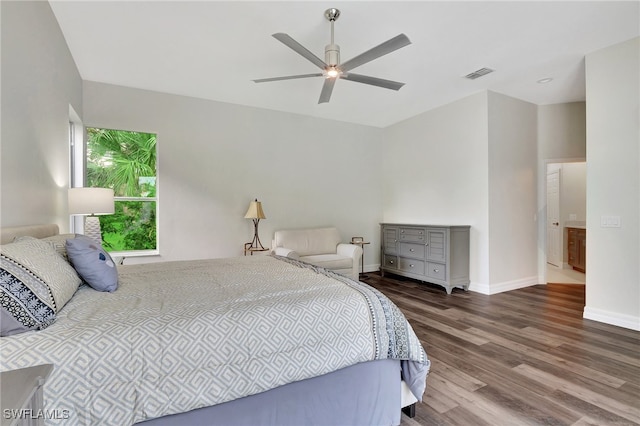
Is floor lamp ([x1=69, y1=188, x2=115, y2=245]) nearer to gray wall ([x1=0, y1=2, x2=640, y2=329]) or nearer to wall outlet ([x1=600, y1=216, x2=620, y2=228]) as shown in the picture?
gray wall ([x1=0, y1=2, x2=640, y2=329])

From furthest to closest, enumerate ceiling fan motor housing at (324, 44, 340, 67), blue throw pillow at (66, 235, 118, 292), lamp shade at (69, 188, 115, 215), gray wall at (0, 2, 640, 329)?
lamp shade at (69, 188, 115, 215), ceiling fan motor housing at (324, 44, 340, 67), gray wall at (0, 2, 640, 329), blue throw pillow at (66, 235, 118, 292)

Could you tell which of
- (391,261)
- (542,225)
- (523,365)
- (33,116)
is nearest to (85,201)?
(33,116)

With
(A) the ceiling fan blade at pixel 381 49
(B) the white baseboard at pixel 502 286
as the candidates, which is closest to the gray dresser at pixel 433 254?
(B) the white baseboard at pixel 502 286

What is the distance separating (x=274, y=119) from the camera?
5039 mm

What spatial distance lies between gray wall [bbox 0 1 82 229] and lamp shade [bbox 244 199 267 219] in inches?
81.2

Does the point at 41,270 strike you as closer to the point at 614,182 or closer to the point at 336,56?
the point at 336,56

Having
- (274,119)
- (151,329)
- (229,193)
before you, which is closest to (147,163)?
(229,193)

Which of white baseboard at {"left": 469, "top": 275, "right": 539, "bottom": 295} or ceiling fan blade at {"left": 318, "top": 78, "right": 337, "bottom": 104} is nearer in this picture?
ceiling fan blade at {"left": 318, "top": 78, "right": 337, "bottom": 104}

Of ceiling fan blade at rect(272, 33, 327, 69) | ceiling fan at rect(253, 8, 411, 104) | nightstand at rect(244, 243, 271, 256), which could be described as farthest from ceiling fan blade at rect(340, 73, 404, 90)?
nightstand at rect(244, 243, 271, 256)

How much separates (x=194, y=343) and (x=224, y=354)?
14 cm

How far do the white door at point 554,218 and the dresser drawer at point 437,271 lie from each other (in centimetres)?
363

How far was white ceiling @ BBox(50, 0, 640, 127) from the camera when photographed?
2.54 m

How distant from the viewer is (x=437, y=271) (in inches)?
177

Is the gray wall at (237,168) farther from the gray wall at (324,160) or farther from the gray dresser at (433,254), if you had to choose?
the gray dresser at (433,254)
